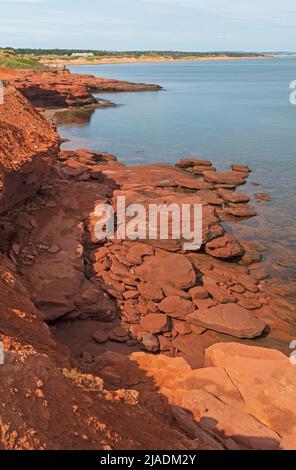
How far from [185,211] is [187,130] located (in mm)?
30654

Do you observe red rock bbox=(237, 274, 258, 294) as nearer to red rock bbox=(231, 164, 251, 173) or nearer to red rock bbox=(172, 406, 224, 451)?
red rock bbox=(172, 406, 224, 451)

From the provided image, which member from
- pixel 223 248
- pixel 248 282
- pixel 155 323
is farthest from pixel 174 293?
pixel 223 248

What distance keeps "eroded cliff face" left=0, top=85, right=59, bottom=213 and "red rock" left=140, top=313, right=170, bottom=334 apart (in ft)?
18.0

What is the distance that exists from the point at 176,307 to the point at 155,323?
1105 millimetres

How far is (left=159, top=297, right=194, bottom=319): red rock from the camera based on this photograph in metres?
13.4

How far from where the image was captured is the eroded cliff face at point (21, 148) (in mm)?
12273

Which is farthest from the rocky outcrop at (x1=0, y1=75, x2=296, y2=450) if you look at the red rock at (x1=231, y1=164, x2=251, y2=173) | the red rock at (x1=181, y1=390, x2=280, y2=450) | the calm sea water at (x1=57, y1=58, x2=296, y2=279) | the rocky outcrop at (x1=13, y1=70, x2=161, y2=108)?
the rocky outcrop at (x1=13, y1=70, x2=161, y2=108)

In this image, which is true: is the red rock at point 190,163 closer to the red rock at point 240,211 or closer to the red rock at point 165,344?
the red rock at point 240,211

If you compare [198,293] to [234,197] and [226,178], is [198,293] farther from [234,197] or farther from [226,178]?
[226,178]

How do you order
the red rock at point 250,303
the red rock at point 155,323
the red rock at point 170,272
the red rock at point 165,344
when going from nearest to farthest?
the red rock at point 165,344 → the red rock at point 155,323 → the red rock at point 250,303 → the red rock at point 170,272

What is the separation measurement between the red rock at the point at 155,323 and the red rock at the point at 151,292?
0.86 meters

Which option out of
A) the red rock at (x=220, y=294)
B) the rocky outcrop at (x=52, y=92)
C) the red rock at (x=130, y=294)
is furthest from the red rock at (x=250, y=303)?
the rocky outcrop at (x=52, y=92)
